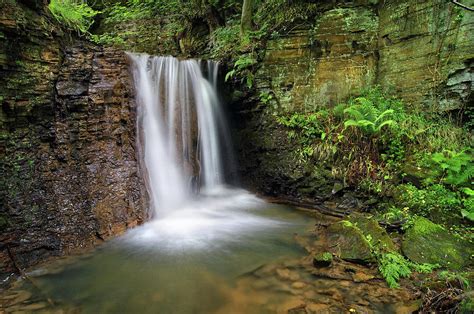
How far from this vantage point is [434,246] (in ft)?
12.5

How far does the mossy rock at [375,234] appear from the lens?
12.7ft

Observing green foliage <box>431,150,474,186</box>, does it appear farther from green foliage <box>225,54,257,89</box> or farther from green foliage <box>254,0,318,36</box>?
green foliage <box>254,0,318,36</box>

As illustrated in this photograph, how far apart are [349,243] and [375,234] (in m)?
0.37

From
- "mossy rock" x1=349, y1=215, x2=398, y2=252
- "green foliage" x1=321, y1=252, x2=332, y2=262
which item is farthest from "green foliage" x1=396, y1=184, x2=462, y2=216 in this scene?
"green foliage" x1=321, y1=252, x2=332, y2=262

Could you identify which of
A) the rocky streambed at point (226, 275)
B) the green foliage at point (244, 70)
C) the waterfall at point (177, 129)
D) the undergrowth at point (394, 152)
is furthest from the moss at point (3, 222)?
the undergrowth at point (394, 152)

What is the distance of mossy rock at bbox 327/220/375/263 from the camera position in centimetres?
379

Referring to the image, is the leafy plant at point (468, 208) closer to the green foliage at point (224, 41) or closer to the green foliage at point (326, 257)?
the green foliage at point (326, 257)

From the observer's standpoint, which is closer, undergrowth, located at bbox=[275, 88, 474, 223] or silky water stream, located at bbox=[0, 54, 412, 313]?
silky water stream, located at bbox=[0, 54, 412, 313]

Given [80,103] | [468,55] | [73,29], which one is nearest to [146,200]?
[80,103]

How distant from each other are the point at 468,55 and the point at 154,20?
10.2m

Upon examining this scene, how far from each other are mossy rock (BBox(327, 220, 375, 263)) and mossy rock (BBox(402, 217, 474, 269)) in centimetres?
50

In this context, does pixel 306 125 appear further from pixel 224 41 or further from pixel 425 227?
pixel 224 41

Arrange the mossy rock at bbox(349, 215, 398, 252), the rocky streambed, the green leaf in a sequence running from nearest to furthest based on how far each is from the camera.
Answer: the rocky streambed < the mossy rock at bbox(349, 215, 398, 252) < the green leaf

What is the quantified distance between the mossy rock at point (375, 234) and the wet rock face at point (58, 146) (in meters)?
3.69
